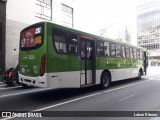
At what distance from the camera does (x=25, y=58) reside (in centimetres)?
955

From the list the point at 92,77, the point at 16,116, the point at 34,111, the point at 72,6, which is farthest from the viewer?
the point at 72,6

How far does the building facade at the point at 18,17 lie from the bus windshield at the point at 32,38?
10.6m

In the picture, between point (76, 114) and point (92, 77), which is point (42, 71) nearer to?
point (76, 114)

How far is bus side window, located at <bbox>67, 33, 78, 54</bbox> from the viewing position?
955 cm

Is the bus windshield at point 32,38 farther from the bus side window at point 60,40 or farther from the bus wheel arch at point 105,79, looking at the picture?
the bus wheel arch at point 105,79

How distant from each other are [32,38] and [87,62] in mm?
3105

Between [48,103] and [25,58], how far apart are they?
2.46 metres

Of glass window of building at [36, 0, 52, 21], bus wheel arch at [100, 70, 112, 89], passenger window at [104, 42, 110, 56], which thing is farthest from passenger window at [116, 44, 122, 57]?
glass window of building at [36, 0, 52, 21]

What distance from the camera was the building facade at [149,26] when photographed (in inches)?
4375

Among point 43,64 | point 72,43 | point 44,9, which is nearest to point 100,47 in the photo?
point 72,43

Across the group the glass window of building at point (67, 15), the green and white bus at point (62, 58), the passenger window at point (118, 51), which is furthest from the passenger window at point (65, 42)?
the glass window of building at point (67, 15)

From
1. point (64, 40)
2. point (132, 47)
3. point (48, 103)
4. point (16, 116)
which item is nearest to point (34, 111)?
point (16, 116)

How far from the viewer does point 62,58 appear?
9.07 metres

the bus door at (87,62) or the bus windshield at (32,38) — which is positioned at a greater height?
the bus windshield at (32,38)
